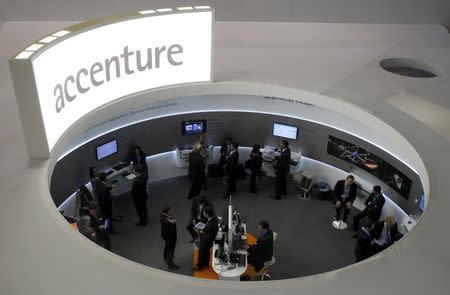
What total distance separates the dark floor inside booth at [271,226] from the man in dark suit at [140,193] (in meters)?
0.29

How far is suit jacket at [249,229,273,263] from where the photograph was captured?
309 inches

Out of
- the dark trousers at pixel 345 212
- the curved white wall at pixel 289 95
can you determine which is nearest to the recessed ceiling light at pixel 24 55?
the curved white wall at pixel 289 95

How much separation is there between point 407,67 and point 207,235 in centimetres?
534

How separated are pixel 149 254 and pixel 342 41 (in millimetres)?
6102

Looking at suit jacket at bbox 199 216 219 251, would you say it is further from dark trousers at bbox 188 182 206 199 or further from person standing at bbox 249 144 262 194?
person standing at bbox 249 144 262 194

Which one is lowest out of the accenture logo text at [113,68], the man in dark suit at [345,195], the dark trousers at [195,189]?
the dark trousers at [195,189]

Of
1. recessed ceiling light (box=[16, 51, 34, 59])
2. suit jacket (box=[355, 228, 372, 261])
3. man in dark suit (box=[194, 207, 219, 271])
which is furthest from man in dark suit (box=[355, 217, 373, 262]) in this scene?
recessed ceiling light (box=[16, 51, 34, 59])

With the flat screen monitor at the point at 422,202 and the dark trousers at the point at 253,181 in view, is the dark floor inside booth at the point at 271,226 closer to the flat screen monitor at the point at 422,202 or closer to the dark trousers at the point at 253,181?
the dark trousers at the point at 253,181

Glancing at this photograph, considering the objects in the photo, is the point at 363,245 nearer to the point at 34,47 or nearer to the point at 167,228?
the point at 167,228

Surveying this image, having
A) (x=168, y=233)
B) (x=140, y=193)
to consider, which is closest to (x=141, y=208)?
(x=140, y=193)

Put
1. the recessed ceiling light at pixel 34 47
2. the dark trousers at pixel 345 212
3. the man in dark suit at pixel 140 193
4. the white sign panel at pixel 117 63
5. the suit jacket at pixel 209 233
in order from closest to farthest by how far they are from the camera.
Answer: the recessed ceiling light at pixel 34 47
the white sign panel at pixel 117 63
the suit jacket at pixel 209 233
the man in dark suit at pixel 140 193
the dark trousers at pixel 345 212

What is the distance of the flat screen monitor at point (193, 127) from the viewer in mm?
11664

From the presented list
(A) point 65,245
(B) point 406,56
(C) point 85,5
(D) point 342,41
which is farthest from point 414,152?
(C) point 85,5

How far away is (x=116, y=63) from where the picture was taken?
6910 millimetres
